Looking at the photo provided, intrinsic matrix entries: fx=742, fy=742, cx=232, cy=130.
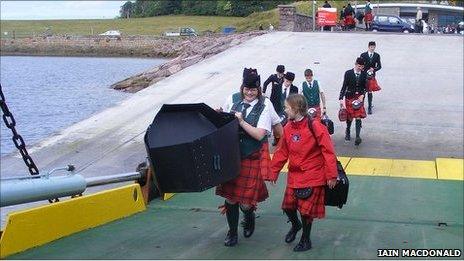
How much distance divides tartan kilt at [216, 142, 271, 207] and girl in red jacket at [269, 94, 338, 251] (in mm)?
275

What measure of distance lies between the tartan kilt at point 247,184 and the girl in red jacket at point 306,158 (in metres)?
0.27

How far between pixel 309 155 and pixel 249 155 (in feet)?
1.83

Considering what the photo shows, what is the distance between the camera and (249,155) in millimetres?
6652

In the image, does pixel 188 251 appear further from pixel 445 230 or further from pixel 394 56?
pixel 394 56

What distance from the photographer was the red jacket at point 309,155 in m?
6.35

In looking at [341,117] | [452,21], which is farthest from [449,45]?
[452,21]

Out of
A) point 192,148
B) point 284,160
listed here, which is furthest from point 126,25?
point 192,148

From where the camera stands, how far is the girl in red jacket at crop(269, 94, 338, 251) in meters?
6.37

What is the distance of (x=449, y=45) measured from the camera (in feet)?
93.6

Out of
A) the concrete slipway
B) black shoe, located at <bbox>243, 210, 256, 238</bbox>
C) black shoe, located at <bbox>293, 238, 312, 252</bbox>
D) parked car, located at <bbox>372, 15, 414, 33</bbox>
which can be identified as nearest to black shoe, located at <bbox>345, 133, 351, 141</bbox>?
the concrete slipway

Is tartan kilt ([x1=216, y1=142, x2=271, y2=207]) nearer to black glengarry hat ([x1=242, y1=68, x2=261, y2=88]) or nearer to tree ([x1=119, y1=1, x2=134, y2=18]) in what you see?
black glengarry hat ([x1=242, y1=68, x2=261, y2=88])

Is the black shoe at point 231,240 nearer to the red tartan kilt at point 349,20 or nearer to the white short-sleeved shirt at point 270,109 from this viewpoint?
the white short-sleeved shirt at point 270,109

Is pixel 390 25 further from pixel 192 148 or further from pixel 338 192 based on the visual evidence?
pixel 192 148

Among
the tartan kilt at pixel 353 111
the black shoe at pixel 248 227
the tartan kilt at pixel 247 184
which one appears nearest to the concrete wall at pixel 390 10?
the tartan kilt at pixel 353 111
